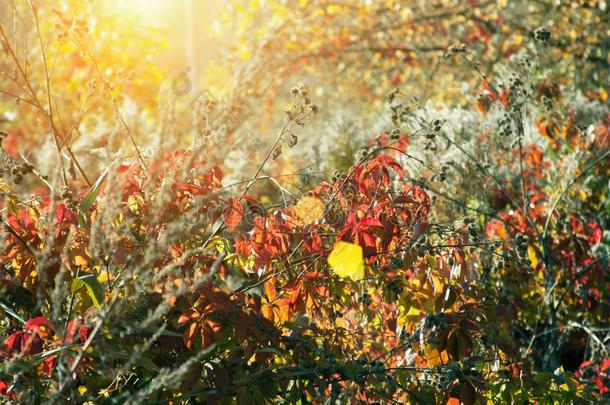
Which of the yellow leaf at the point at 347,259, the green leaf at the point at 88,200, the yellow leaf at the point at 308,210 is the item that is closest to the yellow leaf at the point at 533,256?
the yellow leaf at the point at 308,210

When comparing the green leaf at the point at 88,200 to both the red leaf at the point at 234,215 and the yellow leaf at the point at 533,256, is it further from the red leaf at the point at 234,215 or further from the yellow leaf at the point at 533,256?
the yellow leaf at the point at 533,256

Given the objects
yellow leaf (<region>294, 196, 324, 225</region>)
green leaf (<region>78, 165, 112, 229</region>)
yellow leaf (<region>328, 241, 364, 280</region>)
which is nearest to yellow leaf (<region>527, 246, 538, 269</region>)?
yellow leaf (<region>294, 196, 324, 225</region>)

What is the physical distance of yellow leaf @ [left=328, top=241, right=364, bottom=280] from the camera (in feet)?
7.53

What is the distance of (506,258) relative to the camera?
2.78 metres

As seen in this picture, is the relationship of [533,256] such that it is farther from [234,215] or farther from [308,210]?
[234,215]

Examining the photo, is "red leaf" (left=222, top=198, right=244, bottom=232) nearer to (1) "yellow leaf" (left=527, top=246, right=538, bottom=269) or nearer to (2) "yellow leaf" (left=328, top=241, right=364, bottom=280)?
(2) "yellow leaf" (left=328, top=241, right=364, bottom=280)

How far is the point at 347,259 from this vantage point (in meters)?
2.33

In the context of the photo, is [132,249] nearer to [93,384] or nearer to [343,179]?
[93,384]

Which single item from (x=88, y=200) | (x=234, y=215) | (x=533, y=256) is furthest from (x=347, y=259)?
(x=533, y=256)

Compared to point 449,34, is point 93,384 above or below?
below

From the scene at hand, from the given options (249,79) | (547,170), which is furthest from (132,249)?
(547,170)

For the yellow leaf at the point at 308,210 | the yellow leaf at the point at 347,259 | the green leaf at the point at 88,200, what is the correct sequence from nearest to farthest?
the yellow leaf at the point at 347,259 < the green leaf at the point at 88,200 < the yellow leaf at the point at 308,210

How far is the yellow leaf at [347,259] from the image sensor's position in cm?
229

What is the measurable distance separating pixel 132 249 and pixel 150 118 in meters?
7.84
